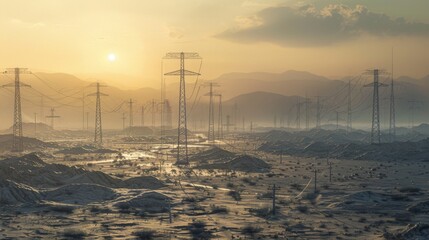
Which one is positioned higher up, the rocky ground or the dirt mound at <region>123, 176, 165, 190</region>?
the dirt mound at <region>123, 176, 165, 190</region>

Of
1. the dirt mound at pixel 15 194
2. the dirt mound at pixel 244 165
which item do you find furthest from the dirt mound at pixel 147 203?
the dirt mound at pixel 244 165

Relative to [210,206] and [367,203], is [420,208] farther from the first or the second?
[210,206]

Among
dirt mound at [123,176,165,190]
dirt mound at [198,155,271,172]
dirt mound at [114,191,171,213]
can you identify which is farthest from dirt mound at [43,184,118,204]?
dirt mound at [198,155,271,172]

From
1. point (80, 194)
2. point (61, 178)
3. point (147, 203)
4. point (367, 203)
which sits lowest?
point (367, 203)

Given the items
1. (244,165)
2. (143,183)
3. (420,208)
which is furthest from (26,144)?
(420,208)

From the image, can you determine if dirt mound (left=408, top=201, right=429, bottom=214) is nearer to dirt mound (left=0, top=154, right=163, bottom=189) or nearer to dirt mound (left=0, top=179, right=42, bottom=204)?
dirt mound (left=0, top=154, right=163, bottom=189)

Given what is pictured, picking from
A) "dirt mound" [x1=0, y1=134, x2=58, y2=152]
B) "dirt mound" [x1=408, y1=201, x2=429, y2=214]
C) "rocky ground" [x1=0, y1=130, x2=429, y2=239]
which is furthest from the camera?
"dirt mound" [x1=0, y1=134, x2=58, y2=152]
